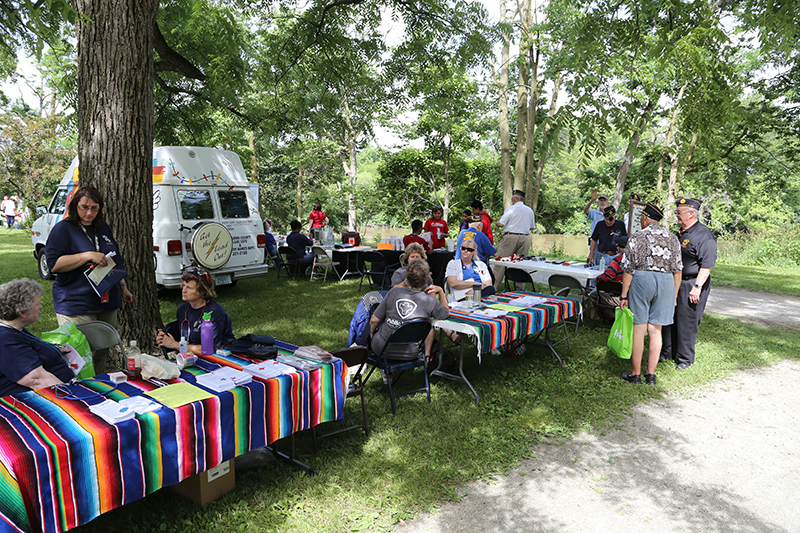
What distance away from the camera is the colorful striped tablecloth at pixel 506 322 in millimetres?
4059

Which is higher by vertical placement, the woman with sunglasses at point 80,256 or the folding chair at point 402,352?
the woman with sunglasses at point 80,256

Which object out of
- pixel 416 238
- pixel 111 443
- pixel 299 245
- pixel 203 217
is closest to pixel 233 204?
pixel 203 217

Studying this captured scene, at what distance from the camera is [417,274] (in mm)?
4074

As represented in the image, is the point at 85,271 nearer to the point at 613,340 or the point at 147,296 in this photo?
the point at 147,296

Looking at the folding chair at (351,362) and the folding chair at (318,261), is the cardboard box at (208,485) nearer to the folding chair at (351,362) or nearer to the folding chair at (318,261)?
the folding chair at (351,362)

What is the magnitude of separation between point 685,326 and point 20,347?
5698 mm

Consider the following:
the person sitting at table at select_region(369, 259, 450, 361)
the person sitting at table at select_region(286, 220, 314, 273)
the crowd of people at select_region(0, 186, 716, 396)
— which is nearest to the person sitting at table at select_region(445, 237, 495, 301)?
the crowd of people at select_region(0, 186, 716, 396)

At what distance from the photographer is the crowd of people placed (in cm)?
254

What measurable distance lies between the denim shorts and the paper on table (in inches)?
157

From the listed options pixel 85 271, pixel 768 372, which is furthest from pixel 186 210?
pixel 768 372

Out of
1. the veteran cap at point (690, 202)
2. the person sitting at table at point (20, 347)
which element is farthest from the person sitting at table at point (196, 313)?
the veteran cap at point (690, 202)

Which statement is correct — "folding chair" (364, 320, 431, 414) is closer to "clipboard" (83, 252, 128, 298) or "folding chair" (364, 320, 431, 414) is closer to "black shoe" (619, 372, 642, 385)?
"clipboard" (83, 252, 128, 298)

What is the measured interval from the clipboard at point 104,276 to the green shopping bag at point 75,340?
1.93ft

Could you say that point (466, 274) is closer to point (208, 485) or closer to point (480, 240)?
point (480, 240)
